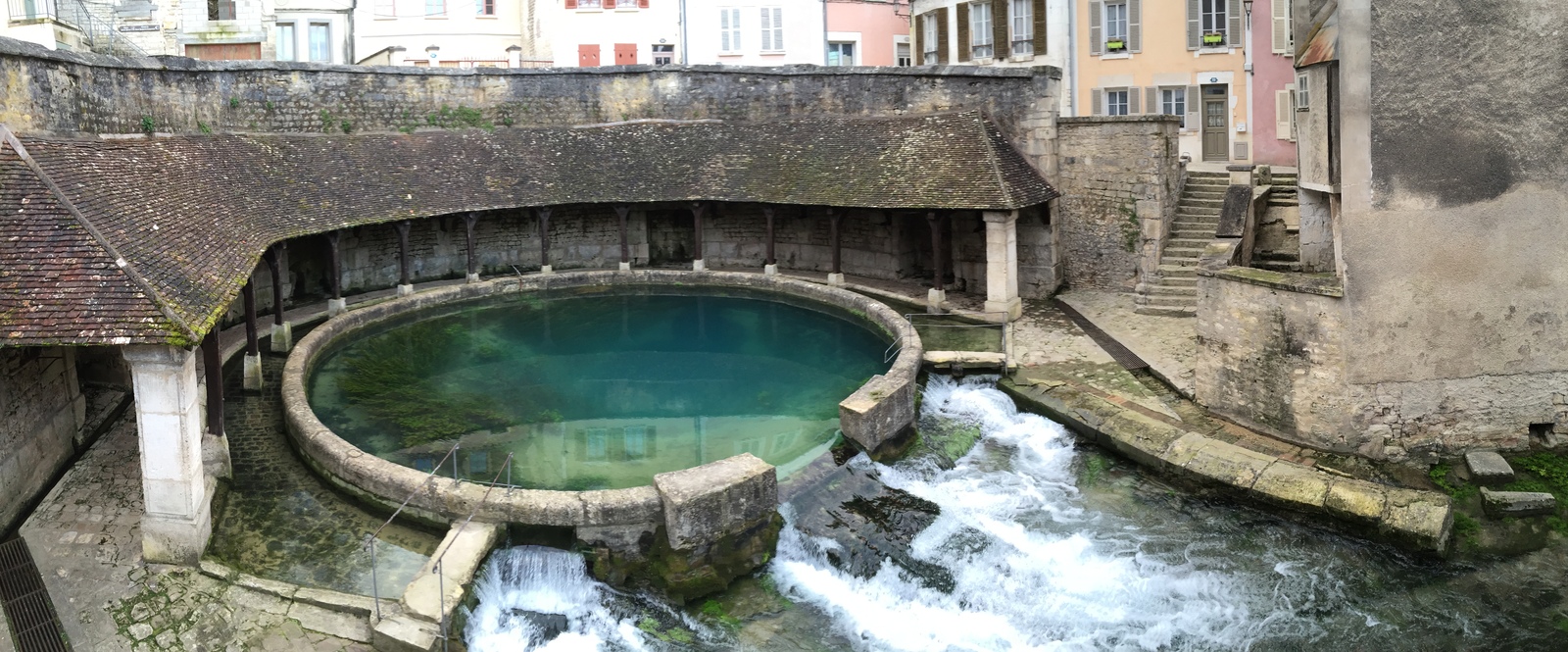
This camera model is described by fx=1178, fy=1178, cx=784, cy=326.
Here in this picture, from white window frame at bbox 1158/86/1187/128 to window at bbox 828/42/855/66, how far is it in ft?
23.7

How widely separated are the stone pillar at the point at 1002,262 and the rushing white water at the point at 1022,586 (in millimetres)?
5793

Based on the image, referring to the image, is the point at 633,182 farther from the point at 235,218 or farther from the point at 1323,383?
the point at 1323,383

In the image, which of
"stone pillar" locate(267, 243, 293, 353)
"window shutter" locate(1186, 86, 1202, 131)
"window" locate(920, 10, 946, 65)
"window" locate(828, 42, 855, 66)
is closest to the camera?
"stone pillar" locate(267, 243, 293, 353)

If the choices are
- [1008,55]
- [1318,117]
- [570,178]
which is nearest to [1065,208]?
[1008,55]

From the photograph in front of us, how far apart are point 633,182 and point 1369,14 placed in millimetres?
12527

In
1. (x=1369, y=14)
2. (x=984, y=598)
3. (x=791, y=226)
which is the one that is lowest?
(x=984, y=598)

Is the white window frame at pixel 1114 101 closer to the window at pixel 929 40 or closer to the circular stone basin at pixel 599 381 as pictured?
the window at pixel 929 40

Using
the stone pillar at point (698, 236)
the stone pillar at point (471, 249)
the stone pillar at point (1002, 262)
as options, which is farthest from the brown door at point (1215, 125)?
the stone pillar at point (471, 249)

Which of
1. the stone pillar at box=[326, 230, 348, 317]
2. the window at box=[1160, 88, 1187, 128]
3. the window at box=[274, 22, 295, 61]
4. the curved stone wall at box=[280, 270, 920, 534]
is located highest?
the window at box=[274, 22, 295, 61]

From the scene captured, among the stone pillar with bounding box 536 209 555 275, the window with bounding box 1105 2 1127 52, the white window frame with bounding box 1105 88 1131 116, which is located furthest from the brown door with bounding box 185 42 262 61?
the white window frame with bounding box 1105 88 1131 116

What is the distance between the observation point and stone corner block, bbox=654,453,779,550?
30.3 ft

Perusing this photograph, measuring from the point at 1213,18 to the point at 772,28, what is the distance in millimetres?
8914

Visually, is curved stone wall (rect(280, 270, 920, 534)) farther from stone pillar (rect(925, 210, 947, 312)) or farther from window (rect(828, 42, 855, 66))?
window (rect(828, 42, 855, 66))

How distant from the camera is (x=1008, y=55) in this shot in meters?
21.6
